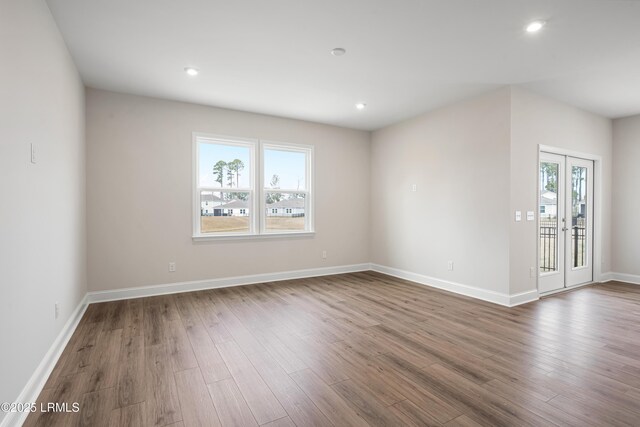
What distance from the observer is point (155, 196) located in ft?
14.6

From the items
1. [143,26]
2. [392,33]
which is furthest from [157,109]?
[392,33]

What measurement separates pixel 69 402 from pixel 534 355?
3431 millimetres

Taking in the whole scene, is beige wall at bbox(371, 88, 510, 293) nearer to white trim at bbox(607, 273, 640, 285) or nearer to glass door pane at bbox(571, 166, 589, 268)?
glass door pane at bbox(571, 166, 589, 268)

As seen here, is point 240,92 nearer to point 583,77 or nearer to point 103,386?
point 103,386

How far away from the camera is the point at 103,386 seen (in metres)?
2.14

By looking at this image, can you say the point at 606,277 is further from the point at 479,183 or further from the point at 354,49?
the point at 354,49

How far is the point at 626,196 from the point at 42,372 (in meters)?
7.89

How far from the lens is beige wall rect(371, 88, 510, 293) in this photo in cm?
406

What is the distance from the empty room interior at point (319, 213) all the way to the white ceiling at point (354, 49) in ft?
0.10

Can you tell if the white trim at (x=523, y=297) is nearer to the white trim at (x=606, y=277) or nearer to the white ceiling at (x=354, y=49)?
the white trim at (x=606, y=277)

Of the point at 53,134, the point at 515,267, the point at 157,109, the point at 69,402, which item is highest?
the point at 157,109

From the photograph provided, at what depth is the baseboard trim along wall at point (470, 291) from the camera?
3.97 meters

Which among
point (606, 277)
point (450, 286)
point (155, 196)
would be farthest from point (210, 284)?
point (606, 277)

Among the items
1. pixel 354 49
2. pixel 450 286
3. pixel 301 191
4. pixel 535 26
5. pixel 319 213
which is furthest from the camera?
pixel 319 213
